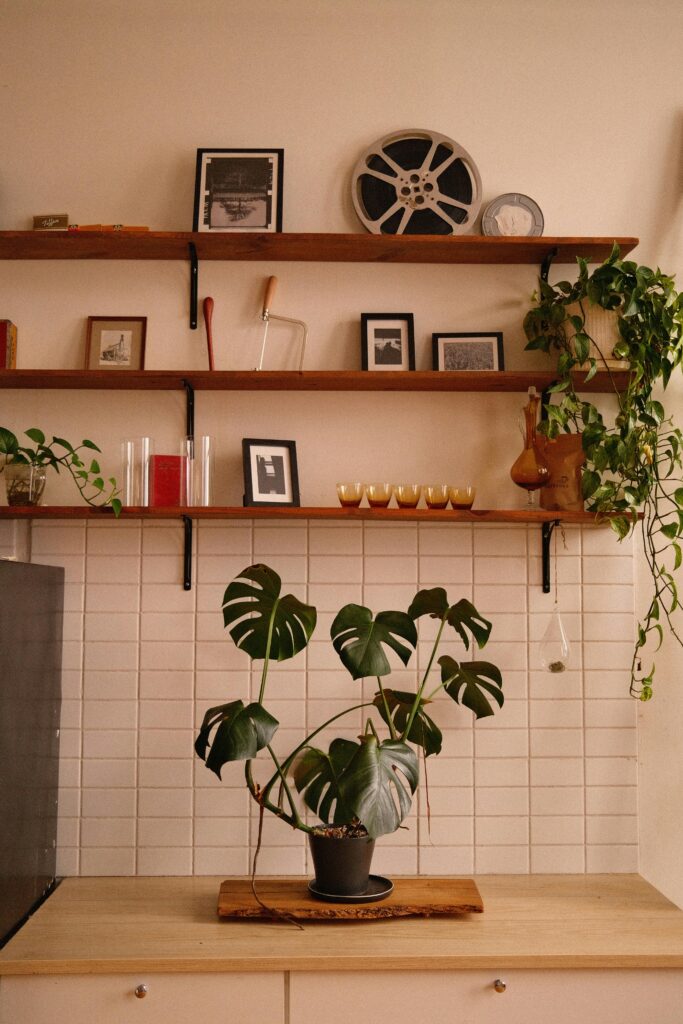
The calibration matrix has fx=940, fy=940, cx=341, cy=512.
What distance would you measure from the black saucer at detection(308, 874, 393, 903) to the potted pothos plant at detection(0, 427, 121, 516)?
3.42 feet

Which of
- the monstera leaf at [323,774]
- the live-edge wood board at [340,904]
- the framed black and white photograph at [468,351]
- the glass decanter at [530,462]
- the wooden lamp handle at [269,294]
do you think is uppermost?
the wooden lamp handle at [269,294]

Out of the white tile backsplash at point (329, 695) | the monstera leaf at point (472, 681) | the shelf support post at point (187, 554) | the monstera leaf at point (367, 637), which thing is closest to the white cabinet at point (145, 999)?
the white tile backsplash at point (329, 695)

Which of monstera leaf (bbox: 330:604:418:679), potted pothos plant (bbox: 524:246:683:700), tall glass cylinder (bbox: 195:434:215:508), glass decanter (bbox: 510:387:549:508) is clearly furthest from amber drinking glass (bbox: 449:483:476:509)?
tall glass cylinder (bbox: 195:434:215:508)

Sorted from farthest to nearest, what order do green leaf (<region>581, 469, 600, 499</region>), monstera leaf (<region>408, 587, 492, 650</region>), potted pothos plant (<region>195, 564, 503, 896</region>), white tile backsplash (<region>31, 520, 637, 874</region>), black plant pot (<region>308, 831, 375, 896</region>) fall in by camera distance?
white tile backsplash (<region>31, 520, 637, 874</region>)
green leaf (<region>581, 469, 600, 499</region>)
monstera leaf (<region>408, 587, 492, 650</region>)
black plant pot (<region>308, 831, 375, 896</region>)
potted pothos plant (<region>195, 564, 503, 896</region>)

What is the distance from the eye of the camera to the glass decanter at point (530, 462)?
2.51 meters

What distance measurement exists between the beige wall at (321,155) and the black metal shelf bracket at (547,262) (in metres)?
0.07

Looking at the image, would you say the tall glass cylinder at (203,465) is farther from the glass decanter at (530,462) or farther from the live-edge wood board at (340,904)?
the live-edge wood board at (340,904)

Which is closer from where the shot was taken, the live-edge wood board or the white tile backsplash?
the live-edge wood board

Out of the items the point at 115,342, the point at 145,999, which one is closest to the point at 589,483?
the point at 115,342

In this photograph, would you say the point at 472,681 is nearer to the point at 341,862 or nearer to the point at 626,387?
the point at 341,862

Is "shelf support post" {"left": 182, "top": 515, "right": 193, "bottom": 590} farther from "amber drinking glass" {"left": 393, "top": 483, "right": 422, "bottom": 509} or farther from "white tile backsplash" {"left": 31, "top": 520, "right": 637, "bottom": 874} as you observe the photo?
"amber drinking glass" {"left": 393, "top": 483, "right": 422, "bottom": 509}

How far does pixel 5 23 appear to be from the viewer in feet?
8.99

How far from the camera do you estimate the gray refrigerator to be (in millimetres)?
2076

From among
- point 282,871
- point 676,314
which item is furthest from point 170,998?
point 676,314
